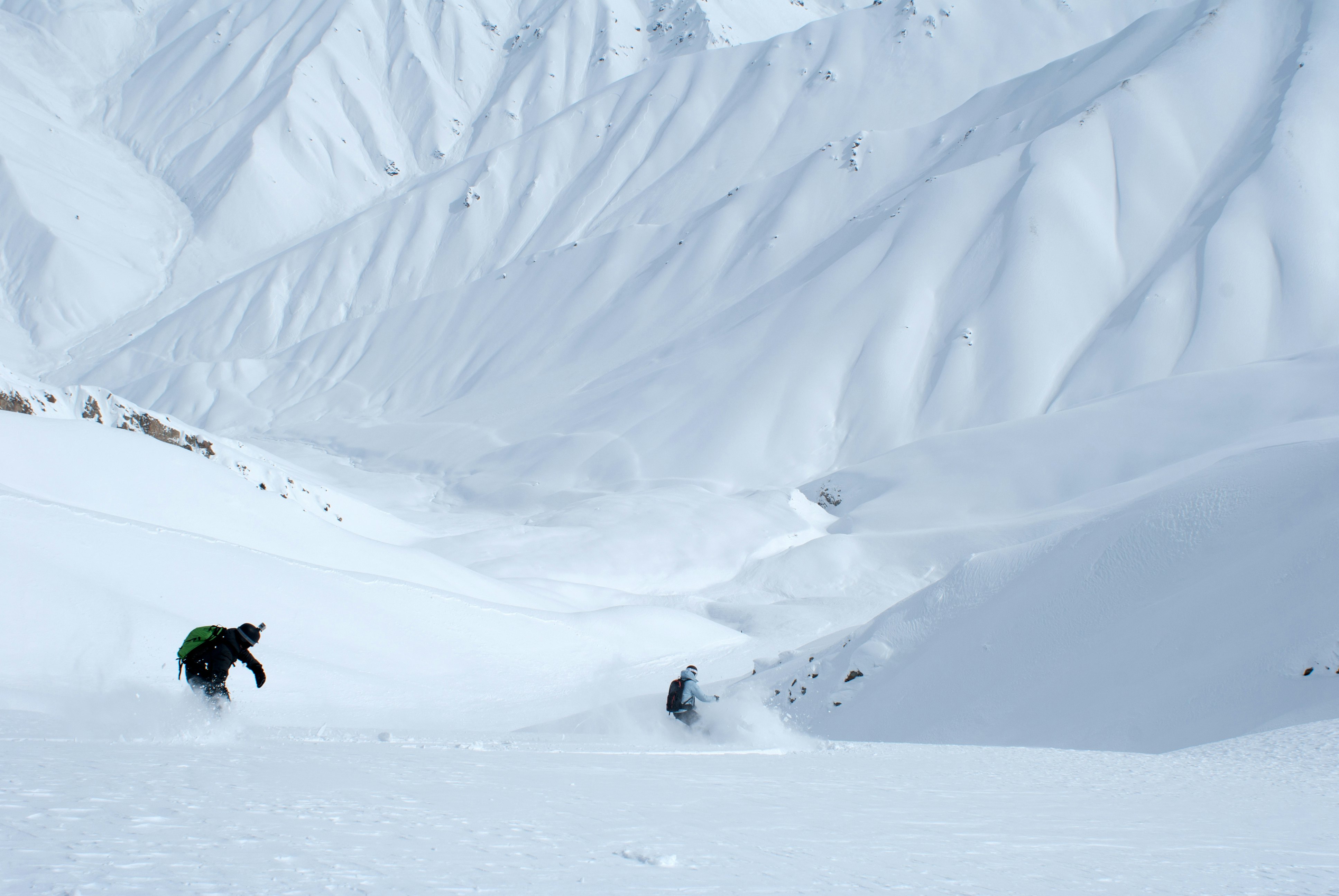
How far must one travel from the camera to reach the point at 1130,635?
1195 cm

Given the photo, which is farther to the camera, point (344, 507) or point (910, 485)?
point (910, 485)

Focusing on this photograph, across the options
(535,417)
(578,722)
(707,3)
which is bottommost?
(578,722)

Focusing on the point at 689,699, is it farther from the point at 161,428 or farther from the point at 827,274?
the point at 827,274

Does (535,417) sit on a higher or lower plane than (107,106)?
lower

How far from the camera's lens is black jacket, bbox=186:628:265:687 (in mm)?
7371

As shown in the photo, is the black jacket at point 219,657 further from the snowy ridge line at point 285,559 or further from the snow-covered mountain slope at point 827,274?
the snow-covered mountain slope at point 827,274

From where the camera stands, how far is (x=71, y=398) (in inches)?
1078

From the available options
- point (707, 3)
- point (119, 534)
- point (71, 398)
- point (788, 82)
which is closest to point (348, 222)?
point (788, 82)

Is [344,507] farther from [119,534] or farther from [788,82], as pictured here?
[788,82]

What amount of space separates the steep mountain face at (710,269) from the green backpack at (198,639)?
862 cm

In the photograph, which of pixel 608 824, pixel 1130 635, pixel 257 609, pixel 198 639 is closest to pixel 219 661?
pixel 198 639

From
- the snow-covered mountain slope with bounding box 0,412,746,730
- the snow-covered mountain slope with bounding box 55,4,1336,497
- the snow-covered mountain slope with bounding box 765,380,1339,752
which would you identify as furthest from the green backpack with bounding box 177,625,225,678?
the snow-covered mountain slope with bounding box 55,4,1336,497

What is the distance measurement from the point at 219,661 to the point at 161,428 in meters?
24.9

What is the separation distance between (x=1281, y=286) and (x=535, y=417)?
4124 centimetres
